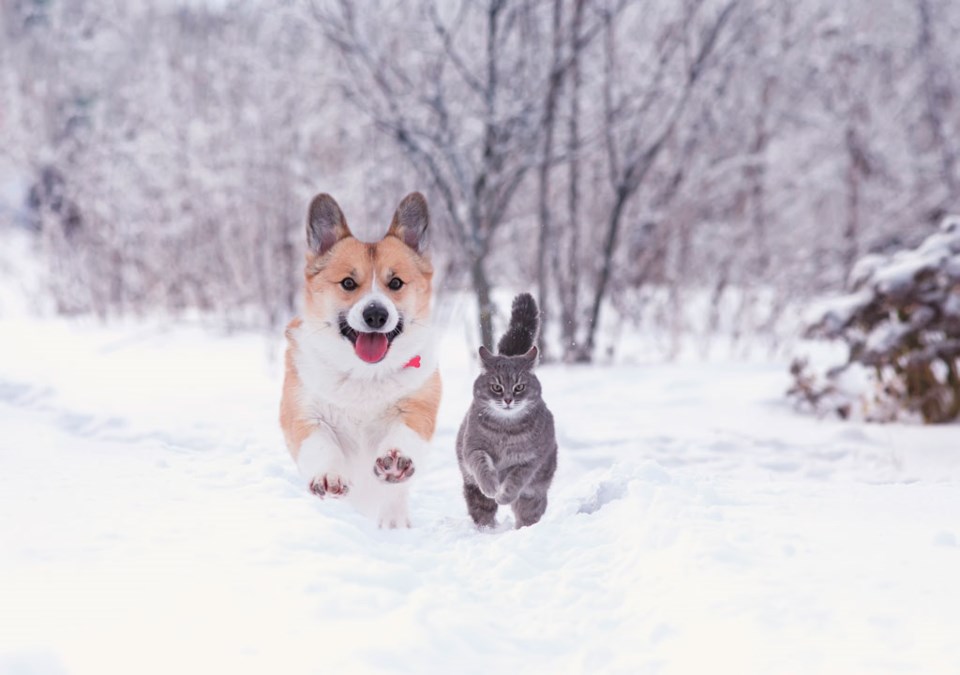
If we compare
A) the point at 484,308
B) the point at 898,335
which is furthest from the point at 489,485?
the point at 898,335

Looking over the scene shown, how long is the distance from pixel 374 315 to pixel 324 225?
1.77 feet

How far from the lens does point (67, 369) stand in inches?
264

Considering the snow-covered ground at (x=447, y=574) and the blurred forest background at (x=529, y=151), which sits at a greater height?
the blurred forest background at (x=529, y=151)

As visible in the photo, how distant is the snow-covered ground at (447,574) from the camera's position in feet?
5.73

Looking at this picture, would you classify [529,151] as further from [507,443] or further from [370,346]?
[370,346]

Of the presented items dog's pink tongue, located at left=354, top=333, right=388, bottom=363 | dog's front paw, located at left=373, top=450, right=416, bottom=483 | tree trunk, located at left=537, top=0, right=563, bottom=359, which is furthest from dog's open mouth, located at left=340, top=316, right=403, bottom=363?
tree trunk, located at left=537, top=0, right=563, bottom=359

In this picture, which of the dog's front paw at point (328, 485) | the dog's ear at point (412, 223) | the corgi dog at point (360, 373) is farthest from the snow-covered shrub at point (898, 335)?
the dog's front paw at point (328, 485)

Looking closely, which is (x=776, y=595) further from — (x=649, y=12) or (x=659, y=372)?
(x=649, y=12)

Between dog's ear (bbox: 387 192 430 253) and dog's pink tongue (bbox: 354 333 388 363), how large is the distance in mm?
468

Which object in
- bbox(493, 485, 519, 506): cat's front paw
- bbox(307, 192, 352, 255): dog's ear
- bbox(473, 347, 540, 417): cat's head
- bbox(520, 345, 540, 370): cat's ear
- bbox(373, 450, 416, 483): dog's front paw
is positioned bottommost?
bbox(493, 485, 519, 506): cat's front paw

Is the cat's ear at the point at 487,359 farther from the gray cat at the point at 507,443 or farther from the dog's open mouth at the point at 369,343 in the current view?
the dog's open mouth at the point at 369,343

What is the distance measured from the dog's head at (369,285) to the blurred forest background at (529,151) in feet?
8.11

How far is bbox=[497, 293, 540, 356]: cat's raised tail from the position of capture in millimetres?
3109

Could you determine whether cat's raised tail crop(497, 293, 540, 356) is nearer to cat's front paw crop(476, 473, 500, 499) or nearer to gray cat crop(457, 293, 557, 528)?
gray cat crop(457, 293, 557, 528)
